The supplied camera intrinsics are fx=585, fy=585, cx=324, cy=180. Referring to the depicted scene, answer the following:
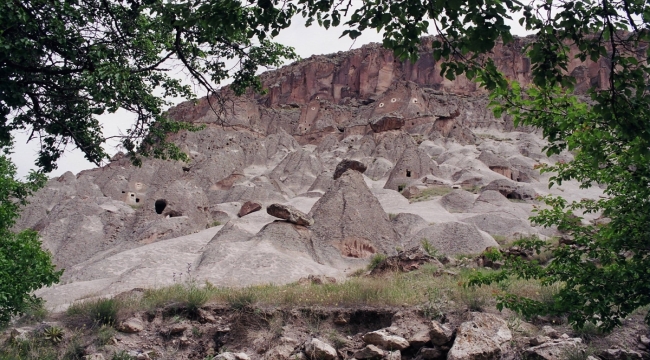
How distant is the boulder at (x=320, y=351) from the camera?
9156 mm

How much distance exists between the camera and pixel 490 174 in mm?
53969

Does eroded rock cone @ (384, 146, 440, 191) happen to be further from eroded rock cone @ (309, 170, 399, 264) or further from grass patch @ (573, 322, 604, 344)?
grass patch @ (573, 322, 604, 344)

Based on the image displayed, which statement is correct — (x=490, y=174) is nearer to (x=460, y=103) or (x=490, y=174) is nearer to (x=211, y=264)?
(x=211, y=264)

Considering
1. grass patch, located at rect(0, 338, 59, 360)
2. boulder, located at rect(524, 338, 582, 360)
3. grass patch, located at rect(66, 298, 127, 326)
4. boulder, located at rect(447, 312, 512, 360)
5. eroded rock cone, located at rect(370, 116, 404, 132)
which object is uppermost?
eroded rock cone, located at rect(370, 116, 404, 132)

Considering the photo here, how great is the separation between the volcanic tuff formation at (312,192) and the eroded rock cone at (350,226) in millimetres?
67

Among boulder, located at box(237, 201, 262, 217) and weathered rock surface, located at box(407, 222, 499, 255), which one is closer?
weathered rock surface, located at box(407, 222, 499, 255)

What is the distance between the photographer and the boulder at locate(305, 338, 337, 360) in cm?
916

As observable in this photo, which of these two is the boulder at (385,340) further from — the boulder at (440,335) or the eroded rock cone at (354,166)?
the eroded rock cone at (354,166)

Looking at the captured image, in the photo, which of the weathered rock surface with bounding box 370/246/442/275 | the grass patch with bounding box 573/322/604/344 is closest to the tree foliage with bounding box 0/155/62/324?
the grass patch with bounding box 573/322/604/344

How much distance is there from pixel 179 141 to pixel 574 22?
77707 millimetres

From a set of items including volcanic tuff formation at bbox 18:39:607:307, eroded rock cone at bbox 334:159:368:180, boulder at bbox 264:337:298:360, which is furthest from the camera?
eroded rock cone at bbox 334:159:368:180

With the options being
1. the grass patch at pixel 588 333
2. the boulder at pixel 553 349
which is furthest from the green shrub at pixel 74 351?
the grass patch at pixel 588 333

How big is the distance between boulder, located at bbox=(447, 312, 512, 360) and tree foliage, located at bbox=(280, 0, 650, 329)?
3.17 feet

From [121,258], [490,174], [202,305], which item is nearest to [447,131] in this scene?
[490,174]
